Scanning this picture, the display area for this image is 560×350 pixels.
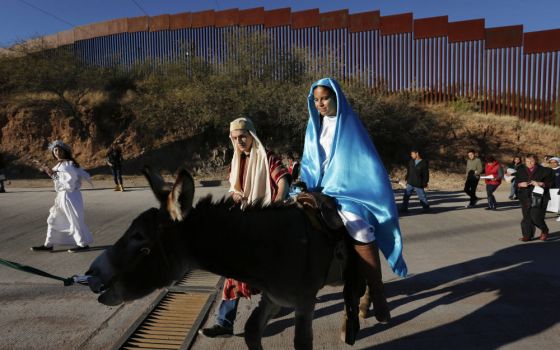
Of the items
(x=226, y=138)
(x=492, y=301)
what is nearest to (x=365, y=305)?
(x=492, y=301)

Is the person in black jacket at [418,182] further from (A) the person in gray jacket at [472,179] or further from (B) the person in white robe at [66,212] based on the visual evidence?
(B) the person in white robe at [66,212]

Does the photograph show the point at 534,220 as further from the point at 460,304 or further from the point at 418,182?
the point at 460,304

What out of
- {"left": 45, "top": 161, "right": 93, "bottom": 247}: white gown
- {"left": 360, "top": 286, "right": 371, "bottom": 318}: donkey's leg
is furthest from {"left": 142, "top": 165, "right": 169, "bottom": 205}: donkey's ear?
{"left": 45, "top": 161, "right": 93, "bottom": 247}: white gown

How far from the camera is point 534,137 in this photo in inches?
794

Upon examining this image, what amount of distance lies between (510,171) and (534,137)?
8790mm

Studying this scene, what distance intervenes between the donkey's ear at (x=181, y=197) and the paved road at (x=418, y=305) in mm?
1948

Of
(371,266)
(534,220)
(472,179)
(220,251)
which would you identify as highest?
(220,251)

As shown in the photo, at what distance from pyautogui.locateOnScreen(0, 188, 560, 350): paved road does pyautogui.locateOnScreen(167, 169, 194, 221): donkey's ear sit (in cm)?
195

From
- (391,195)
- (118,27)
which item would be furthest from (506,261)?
(118,27)

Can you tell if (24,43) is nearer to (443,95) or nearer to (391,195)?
(443,95)

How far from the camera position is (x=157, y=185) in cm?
221

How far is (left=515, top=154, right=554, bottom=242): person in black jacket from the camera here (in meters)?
7.60

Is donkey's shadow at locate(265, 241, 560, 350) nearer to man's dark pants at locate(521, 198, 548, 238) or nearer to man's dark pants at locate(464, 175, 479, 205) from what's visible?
man's dark pants at locate(521, 198, 548, 238)

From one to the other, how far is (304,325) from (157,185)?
1.28 metres
